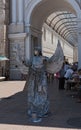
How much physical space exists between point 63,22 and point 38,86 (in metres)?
45.4

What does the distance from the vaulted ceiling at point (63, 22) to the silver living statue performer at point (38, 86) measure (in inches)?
1372

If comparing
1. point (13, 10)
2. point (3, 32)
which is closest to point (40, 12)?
point (13, 10)

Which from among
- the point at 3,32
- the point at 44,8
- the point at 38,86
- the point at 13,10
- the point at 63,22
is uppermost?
the point at 63,22

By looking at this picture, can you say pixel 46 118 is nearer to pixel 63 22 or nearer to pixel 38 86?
pixel 38 86

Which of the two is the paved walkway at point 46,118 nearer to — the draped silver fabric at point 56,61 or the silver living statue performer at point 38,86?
the silver living statue performer at point 38,86

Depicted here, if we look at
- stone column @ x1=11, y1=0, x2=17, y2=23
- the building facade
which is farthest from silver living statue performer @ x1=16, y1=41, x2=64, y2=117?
stone column @ x1=11, y1=0, x2=17, y2=23

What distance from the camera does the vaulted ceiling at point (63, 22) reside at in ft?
152

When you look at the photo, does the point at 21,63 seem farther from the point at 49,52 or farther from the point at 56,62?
the point at 49,52

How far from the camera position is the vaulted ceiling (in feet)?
152

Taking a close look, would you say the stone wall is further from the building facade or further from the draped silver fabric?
the draped silver fabric

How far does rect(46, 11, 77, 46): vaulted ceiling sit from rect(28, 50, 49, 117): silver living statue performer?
114ft

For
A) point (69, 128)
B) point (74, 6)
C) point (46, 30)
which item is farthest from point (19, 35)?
point (69, 128)

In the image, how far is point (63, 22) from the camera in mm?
54281

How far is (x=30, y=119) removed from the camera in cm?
928
